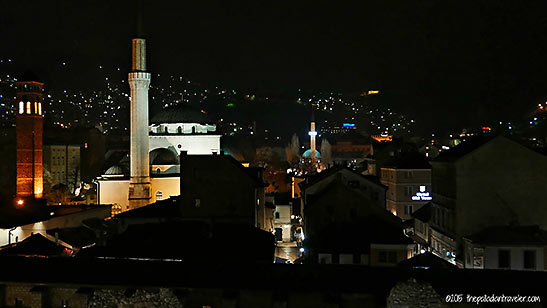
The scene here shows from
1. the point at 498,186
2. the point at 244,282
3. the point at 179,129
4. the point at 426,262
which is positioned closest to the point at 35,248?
the point at 244,282

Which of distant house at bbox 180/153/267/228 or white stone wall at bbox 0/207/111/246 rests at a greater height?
distant house at bbox 180/153/267/228

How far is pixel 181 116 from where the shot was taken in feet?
218

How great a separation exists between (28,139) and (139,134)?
39.8 ft

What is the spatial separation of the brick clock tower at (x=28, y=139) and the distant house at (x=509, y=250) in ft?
157

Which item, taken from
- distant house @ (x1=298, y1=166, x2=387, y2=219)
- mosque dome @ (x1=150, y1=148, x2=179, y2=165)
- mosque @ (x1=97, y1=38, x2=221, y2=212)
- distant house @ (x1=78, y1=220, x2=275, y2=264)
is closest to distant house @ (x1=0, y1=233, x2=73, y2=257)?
distant house @ (x1=78, y1=220, x2=275, y2=264)

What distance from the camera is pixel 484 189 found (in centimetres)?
2703

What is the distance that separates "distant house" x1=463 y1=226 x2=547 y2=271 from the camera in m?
24.0

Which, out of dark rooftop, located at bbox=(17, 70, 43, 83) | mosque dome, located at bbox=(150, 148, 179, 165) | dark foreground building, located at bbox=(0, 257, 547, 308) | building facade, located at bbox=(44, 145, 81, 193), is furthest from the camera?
building facade, located at bbox=(44, 145, 81, 193)

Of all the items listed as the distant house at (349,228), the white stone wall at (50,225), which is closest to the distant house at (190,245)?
the distant house at (349,228)

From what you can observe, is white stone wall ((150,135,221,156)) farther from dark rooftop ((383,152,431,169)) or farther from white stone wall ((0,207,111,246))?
dark rooftop ((383,152,431,169))

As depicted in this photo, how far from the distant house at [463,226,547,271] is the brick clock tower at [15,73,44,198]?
4788 cm

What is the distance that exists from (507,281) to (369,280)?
4781 mm

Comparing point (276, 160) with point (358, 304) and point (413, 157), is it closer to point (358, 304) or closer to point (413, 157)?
point (413, 157)

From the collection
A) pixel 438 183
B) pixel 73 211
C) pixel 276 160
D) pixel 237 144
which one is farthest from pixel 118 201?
pixel 237 144
